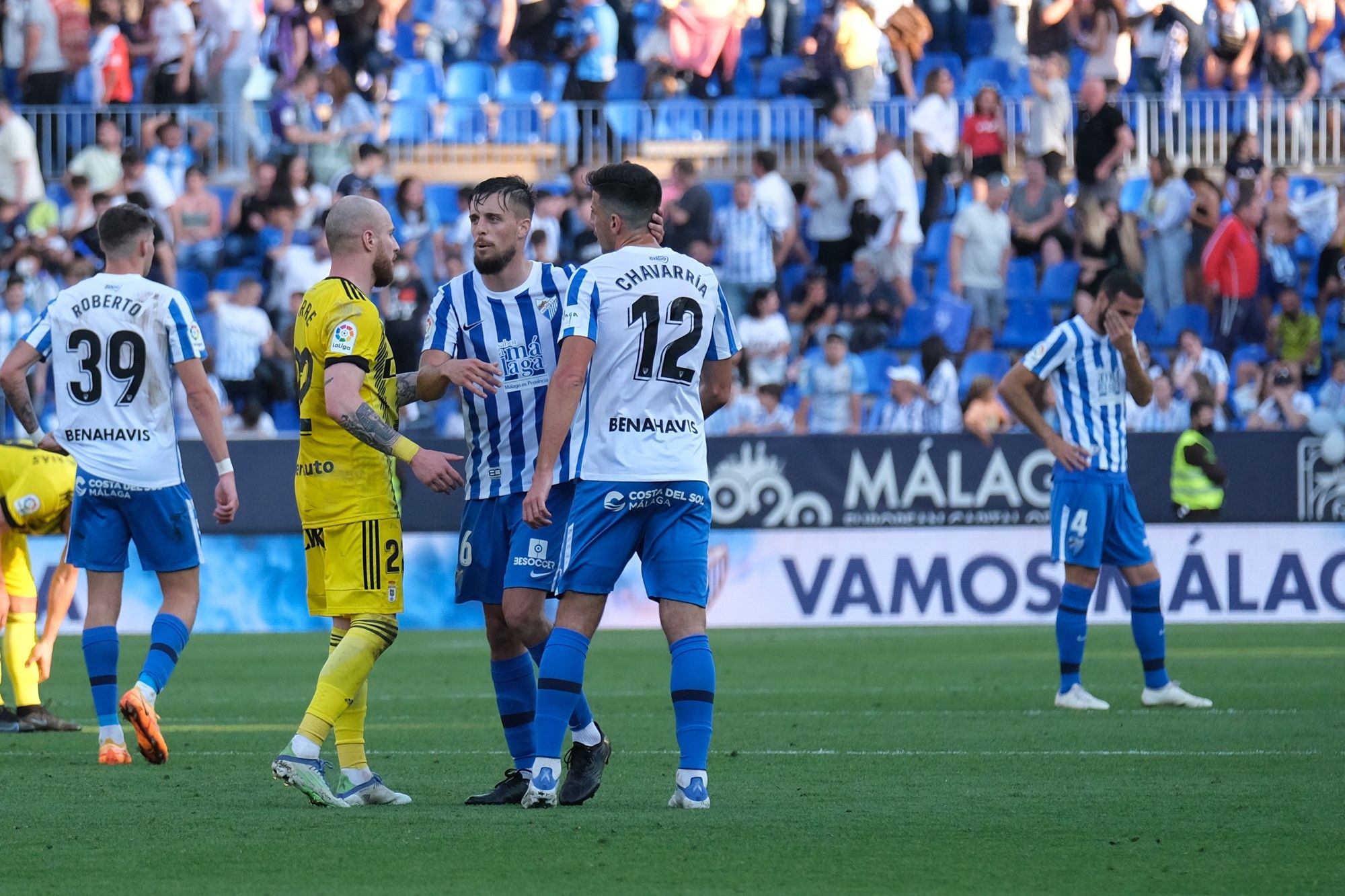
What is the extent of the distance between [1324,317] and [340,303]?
15405 mm

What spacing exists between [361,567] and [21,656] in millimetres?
3572

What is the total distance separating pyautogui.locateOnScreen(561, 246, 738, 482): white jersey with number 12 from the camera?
257 inches

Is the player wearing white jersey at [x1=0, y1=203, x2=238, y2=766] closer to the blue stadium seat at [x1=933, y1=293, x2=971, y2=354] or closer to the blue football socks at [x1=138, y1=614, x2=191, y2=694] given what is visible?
the blue football socks at [x1=138, y1=614, x2=191, y2=694]

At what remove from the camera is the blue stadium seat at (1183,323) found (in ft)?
66.8

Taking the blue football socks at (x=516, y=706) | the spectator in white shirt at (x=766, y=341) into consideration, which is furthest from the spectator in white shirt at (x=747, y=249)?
the blue football socks at (x=516, y=706)

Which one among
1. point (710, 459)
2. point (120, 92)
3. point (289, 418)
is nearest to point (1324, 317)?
point (710, 459)

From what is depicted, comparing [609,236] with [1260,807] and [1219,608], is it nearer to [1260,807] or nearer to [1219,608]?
[1260,807]

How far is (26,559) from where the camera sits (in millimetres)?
9867

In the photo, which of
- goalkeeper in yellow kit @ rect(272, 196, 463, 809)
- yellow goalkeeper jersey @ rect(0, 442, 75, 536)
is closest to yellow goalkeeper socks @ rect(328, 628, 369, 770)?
goalkeeper in yellow kit @ rect(272, 196, 463, 809)

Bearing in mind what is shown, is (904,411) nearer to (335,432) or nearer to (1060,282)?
(1060,282)

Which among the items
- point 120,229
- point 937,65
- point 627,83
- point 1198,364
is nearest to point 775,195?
point 627,83

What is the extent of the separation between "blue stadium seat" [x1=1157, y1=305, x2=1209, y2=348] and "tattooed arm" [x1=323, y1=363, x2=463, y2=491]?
1505 cm

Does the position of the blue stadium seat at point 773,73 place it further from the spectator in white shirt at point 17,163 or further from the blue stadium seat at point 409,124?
the spectator in white shirt at point 17,163

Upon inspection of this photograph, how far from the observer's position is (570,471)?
265 inches
